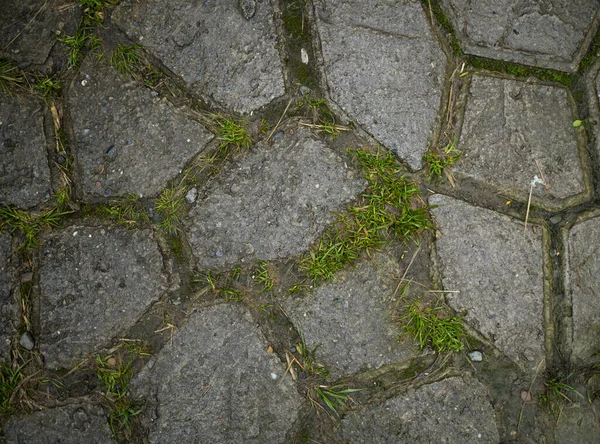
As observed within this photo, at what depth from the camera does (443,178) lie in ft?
7.20

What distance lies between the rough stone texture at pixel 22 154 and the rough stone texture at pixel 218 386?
844mm

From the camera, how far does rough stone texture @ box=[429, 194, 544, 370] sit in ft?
7.05

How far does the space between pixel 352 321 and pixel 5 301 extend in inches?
55.2

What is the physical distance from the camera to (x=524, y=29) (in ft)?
7.35

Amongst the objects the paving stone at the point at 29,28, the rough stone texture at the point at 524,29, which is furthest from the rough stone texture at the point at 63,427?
the rough stone texture at the point at 524,29

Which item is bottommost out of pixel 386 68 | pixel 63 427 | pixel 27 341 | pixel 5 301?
pixel 63 427

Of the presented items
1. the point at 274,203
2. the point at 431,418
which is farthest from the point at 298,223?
the point at 431,418

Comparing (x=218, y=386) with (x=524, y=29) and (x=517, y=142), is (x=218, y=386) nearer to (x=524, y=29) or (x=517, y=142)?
(x=517, y=142)

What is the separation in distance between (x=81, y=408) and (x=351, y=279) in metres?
1.19

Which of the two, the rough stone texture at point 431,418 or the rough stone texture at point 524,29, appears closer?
the rough stone texture at point 431,418

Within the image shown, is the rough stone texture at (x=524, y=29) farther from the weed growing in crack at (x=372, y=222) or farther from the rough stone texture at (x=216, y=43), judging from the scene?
the rough stone texture at (x=216, y=43)

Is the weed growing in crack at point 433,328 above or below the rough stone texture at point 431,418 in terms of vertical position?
above

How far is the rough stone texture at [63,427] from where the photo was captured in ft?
6.99

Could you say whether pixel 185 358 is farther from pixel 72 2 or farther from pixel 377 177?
pixel 72 2
